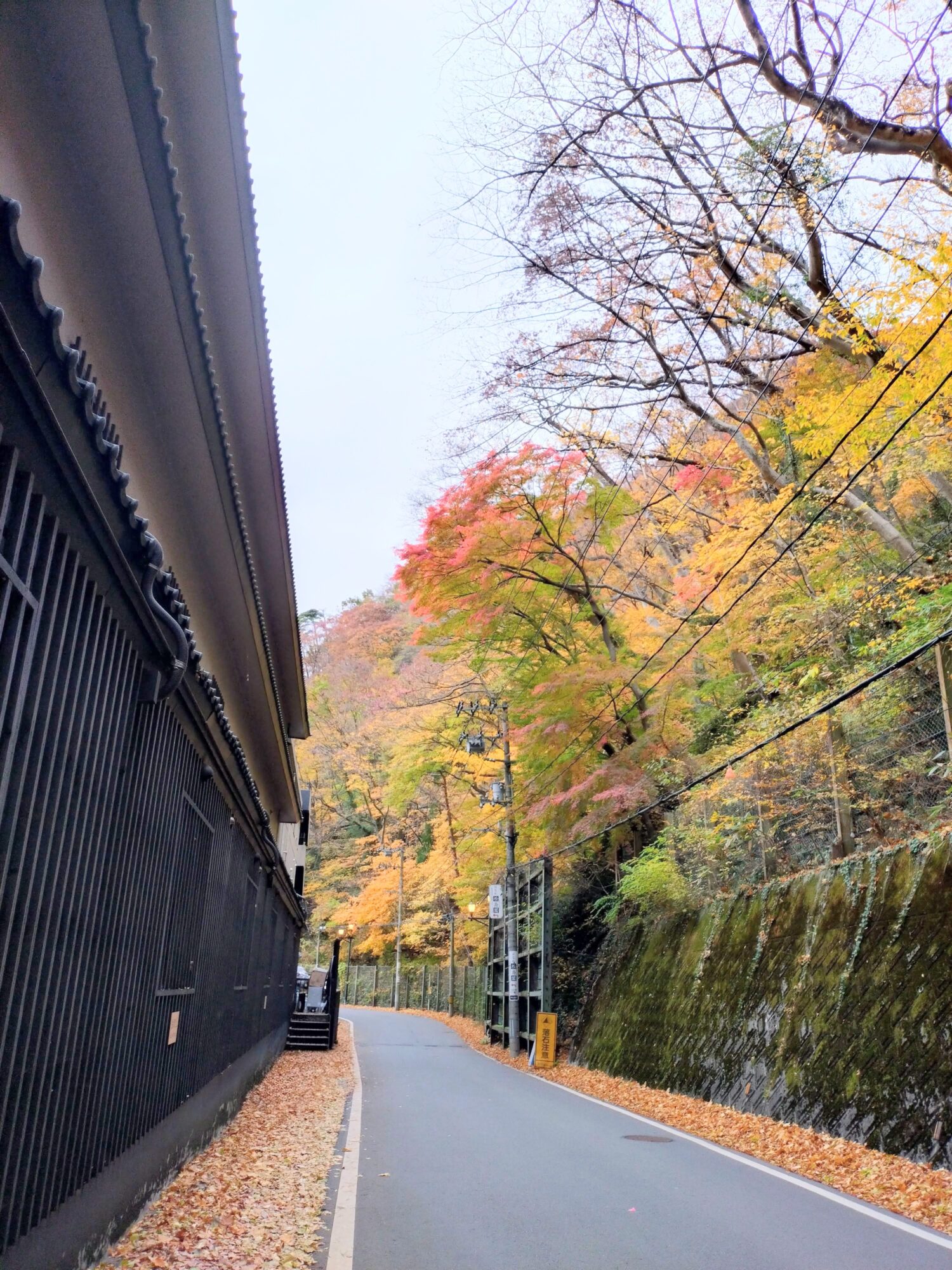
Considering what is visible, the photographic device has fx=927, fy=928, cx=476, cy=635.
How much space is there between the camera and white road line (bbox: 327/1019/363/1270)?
5.39 meters

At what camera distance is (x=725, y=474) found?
1959 centimetres

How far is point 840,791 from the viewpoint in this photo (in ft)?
47.0

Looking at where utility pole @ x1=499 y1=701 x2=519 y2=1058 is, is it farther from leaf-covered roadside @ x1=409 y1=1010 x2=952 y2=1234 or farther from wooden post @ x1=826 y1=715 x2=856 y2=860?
wooden post @ x1=826 y1=715 x2=856 y2=860

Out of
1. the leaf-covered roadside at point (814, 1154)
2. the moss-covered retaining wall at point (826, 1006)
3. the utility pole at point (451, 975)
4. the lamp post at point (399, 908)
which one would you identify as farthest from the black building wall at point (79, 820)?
the lamp post at point (399, 908)

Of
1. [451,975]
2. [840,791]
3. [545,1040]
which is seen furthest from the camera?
[451,975]

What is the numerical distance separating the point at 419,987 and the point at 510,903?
2469 centimetres

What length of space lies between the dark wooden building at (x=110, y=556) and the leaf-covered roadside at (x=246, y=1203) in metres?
0.24

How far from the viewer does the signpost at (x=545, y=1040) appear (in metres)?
19.5

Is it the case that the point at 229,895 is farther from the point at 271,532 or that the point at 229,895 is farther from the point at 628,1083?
the point at 628,1083

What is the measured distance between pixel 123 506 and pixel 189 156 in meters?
2.18

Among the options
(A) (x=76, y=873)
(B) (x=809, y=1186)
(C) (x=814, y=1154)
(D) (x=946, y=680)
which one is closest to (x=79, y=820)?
(A) (x=76, y=873)

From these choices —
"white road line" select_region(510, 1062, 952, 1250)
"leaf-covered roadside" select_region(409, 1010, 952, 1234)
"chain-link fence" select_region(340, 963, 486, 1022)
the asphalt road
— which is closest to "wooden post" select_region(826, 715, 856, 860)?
"leaf-covered roadside" select_region(409, 1010, 952, 1234)

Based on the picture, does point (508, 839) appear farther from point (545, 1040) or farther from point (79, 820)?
point (79, 820)

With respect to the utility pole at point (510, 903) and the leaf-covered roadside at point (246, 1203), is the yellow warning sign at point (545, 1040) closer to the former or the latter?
the utility pole at point (510, 903)
